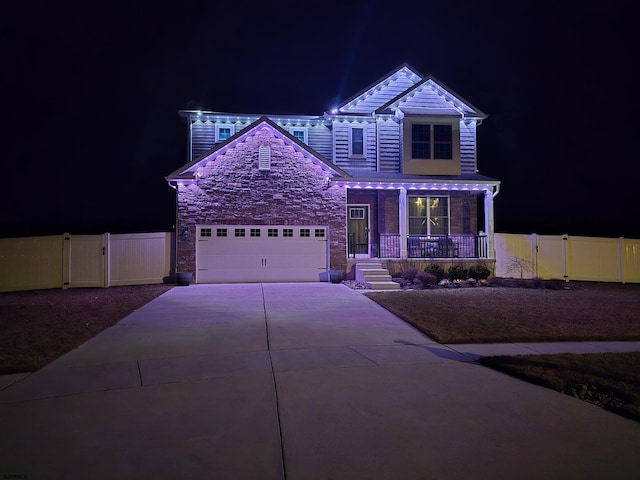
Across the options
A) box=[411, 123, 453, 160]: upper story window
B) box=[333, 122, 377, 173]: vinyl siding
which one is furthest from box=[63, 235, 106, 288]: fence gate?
box=[411, 123, 453, 160]: upper story window

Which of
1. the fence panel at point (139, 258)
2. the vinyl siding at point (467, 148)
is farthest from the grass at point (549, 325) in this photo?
the fence panel at point (139, 258)

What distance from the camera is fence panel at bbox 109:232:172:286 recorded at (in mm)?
15773

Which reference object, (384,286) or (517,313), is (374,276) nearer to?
(384,286)

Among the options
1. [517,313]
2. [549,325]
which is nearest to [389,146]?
[517,313]

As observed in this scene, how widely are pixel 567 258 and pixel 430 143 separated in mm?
7335

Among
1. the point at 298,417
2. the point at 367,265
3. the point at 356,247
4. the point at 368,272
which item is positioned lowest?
the point at 298,417

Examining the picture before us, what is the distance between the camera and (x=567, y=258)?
17641mm

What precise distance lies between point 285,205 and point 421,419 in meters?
12.9

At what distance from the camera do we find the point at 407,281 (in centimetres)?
1569

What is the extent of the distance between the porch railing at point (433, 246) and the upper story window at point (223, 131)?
833cm

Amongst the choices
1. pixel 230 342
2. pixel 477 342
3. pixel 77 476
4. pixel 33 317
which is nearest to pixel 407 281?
pixel 477 342

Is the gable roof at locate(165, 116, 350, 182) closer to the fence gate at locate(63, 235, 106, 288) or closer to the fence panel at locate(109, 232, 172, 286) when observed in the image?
the fence panel at locate(109, 232, 172, 286)

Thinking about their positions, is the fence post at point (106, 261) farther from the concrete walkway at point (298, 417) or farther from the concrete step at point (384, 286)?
the concrete step at point (384, 286)

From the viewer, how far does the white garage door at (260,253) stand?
52.9 feet
